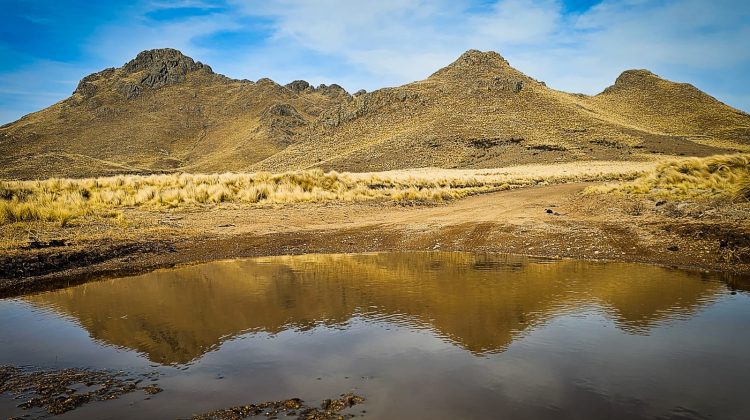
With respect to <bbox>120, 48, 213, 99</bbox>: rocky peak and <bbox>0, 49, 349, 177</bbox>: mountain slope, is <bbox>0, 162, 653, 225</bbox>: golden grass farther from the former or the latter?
<bbox>120, 48, 213, 99</bbox>: rocky peak

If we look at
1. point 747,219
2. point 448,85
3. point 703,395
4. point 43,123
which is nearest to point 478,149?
point 448,85

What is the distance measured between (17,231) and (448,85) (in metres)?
92.6

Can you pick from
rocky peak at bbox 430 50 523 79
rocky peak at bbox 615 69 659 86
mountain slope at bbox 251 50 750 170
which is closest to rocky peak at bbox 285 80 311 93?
mountain slope at bbox 251 50 750 170

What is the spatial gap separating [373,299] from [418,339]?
2106mm

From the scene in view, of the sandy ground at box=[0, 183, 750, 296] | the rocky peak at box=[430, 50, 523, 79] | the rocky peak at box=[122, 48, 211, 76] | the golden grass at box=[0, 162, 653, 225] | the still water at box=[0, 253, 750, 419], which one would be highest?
the rocky peak at box=[122, 48, 211, 76]

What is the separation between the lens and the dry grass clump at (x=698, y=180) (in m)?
16.8

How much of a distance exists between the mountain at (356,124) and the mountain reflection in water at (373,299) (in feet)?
195

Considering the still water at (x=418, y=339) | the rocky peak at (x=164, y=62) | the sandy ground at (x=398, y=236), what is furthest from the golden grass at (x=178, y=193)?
the rocky peak at (x=164, y=62)

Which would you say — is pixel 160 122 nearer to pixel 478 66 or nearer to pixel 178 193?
pixel 478 66

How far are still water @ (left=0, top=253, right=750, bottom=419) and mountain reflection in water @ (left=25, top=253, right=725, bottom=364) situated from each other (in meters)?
0.04

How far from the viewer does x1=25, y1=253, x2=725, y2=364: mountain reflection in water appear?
258 inches

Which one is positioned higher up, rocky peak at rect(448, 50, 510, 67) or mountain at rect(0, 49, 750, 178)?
rocky peak at rect(448, 50, 510, 67)

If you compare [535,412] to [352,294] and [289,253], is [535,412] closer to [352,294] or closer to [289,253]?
[352,294]

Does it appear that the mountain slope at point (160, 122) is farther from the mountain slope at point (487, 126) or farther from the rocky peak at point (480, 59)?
the rocky peak at point (480, 59)
